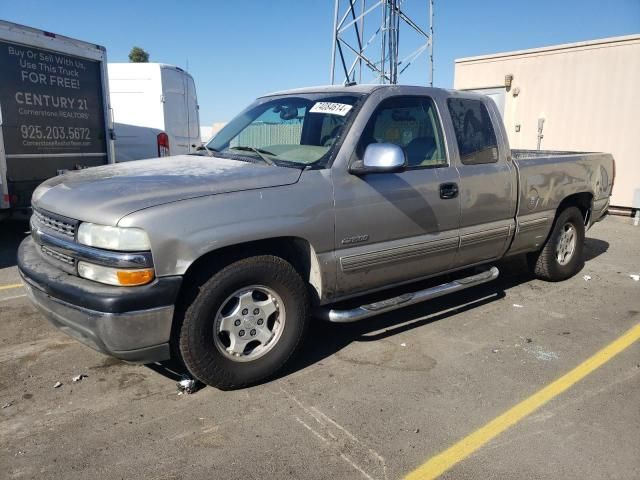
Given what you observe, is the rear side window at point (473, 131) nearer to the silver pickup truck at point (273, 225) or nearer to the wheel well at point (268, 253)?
the silver pickup truck at point (273, 225)

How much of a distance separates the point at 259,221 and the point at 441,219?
167cm

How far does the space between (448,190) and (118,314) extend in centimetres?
263

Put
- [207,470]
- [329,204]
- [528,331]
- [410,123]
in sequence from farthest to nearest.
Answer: [528,331], [410,123], [329,204], [207,470]

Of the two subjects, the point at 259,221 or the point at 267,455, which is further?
the point at 259,221

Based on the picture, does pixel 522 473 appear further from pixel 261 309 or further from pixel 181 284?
pixel 181 284

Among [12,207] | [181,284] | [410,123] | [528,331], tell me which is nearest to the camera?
[181,284]

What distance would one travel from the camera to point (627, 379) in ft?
12.0

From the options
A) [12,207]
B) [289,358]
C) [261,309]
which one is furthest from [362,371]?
[12,207]

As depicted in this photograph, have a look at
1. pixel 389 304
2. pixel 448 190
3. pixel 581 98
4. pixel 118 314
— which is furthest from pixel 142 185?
pixel 581 98

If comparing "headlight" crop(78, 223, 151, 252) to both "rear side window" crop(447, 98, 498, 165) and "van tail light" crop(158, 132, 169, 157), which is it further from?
"van tail light" crop(158, 132, 169, 157)

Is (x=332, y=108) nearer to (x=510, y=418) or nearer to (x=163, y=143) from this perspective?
(x=510, y=418)

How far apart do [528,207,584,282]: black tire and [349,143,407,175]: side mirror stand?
2.86 meters

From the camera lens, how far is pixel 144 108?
34.6 ft

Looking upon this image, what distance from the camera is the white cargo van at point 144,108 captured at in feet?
34.2
